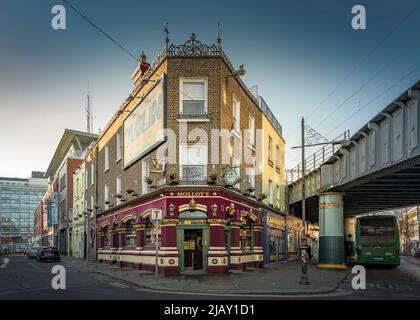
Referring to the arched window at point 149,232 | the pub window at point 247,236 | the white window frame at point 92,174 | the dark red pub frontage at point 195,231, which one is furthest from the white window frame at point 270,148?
the white window frame at point 92,174

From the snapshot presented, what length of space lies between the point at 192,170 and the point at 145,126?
5.19m

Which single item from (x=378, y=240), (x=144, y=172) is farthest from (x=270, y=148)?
(x=144, y=172)

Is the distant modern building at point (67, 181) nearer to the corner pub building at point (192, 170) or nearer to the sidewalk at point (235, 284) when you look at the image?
the corner pub building at point (192, 170)

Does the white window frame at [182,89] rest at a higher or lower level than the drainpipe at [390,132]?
higher

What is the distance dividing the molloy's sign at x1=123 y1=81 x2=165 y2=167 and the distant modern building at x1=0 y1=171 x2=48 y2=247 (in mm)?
149288

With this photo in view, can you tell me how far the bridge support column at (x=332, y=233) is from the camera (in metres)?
29.9

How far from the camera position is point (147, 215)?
27.0 m

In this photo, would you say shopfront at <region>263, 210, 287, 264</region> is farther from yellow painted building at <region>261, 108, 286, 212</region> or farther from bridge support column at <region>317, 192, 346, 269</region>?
bridge support column at <region>317, 192, 346, 269</region>

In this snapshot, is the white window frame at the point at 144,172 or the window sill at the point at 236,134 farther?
the white window frame at the point at 144,172

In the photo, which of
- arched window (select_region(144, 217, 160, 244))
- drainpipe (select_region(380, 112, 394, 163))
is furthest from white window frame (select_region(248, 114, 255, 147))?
drainpipe (select_region(380, 112, 394, 163))

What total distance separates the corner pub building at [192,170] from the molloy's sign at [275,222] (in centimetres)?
444

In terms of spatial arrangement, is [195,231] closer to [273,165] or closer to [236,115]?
[236,115]

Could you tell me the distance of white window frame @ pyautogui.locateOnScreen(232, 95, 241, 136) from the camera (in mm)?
27214
